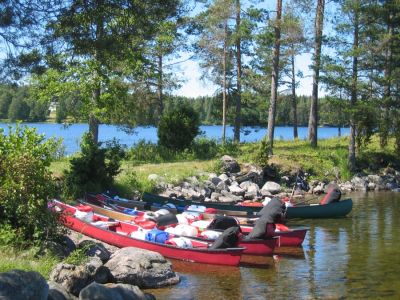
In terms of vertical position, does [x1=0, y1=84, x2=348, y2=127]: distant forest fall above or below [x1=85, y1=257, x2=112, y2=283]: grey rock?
above

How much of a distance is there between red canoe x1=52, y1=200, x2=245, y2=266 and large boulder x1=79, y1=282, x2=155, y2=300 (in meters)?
3.21

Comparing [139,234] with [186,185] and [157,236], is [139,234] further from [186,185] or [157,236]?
[186,185]

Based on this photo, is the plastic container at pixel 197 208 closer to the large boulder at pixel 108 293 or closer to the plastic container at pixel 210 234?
the plastic container at pixel 210 234

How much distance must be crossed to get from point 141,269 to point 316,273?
14.1ft

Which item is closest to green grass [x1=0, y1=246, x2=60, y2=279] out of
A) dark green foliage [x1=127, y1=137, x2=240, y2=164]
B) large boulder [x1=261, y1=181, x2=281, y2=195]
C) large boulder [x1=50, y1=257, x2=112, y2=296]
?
large boulder [x1=50, y1=257, x2=112, y2=296]

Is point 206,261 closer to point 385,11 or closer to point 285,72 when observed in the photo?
point 385,11

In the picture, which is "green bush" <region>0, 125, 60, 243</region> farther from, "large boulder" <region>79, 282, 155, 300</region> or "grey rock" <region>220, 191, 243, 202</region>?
"grey rock" <region>220, 191, 243, 202</region>

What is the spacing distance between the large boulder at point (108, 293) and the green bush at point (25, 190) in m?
2.68

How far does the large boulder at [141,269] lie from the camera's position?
36.8 ft

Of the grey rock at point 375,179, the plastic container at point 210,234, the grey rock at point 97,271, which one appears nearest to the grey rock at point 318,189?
the grey rock at point 375,179

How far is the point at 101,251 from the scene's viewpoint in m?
12.3

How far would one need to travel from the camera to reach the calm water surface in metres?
11.1

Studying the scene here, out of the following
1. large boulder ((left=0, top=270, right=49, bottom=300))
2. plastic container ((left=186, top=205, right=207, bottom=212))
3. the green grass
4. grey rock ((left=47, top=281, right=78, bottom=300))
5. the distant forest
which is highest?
the distant forest

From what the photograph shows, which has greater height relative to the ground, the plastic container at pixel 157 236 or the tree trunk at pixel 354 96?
the tree trunk at pixel 354 96
